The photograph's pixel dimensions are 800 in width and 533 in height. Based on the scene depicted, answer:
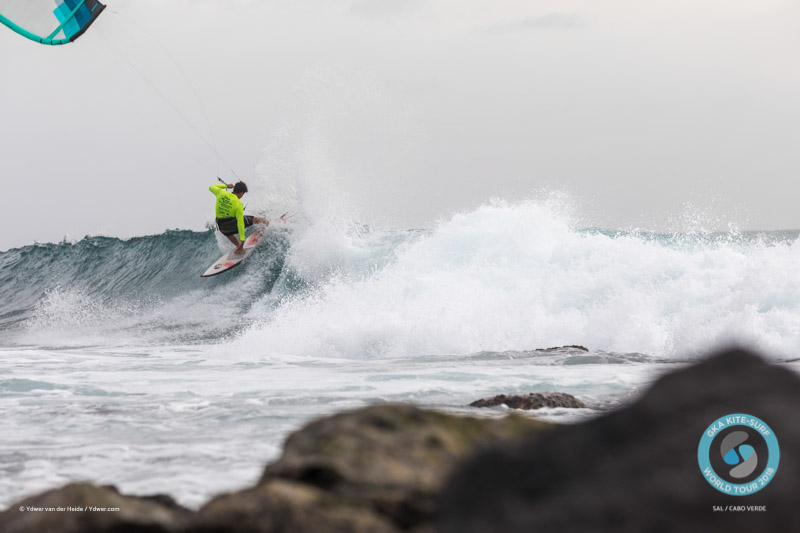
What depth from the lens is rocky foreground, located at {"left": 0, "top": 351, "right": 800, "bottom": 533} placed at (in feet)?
5.95

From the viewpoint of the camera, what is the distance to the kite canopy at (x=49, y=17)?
11969 mm

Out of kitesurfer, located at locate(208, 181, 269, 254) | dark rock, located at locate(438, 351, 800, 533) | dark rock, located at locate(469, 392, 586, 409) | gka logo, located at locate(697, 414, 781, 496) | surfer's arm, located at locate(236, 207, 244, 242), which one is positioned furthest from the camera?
surfer's arm, located at locate(236, 207, 244, 242)

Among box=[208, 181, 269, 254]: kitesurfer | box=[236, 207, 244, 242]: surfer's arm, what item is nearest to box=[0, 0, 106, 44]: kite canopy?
box=[208, 181, 269, 254]: kitesurfer

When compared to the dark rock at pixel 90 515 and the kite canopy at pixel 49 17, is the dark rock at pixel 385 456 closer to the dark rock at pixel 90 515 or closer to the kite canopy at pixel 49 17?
the dark rock at pixel 90 515

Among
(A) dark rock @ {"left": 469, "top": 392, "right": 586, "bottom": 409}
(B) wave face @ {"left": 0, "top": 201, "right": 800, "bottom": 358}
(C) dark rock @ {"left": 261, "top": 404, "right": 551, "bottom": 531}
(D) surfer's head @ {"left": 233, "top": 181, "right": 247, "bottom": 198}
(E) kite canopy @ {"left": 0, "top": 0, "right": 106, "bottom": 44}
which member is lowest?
(A) dark rock @ {"left": 469, "top": 392, "right": 586, "bottom": 409}

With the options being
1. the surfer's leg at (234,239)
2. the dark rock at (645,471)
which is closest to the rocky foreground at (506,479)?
the dark rock at (645,471)

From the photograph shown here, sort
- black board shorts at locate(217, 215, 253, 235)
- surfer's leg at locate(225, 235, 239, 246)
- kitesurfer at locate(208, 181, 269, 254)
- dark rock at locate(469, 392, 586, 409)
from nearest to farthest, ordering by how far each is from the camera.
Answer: dark rock at locate(469, 392, 586, 409) → kitesurfer at locate(208, 181, 269, 254) → black board shorts at locate(217, 215, 253, 235) → surfer's leg at locate(225, 235, 239, 246)

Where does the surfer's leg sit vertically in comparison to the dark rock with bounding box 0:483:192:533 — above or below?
above

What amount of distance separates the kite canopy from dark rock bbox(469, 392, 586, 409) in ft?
32.9

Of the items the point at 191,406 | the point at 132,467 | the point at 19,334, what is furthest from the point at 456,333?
the point at 19,334

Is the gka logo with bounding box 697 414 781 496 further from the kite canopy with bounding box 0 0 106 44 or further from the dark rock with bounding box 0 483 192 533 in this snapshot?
the kite canopy with bounding box 0 0 106 44

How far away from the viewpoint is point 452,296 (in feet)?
46.4

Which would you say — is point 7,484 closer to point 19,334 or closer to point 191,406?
point 191,406

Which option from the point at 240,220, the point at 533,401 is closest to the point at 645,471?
the point at 533,401
